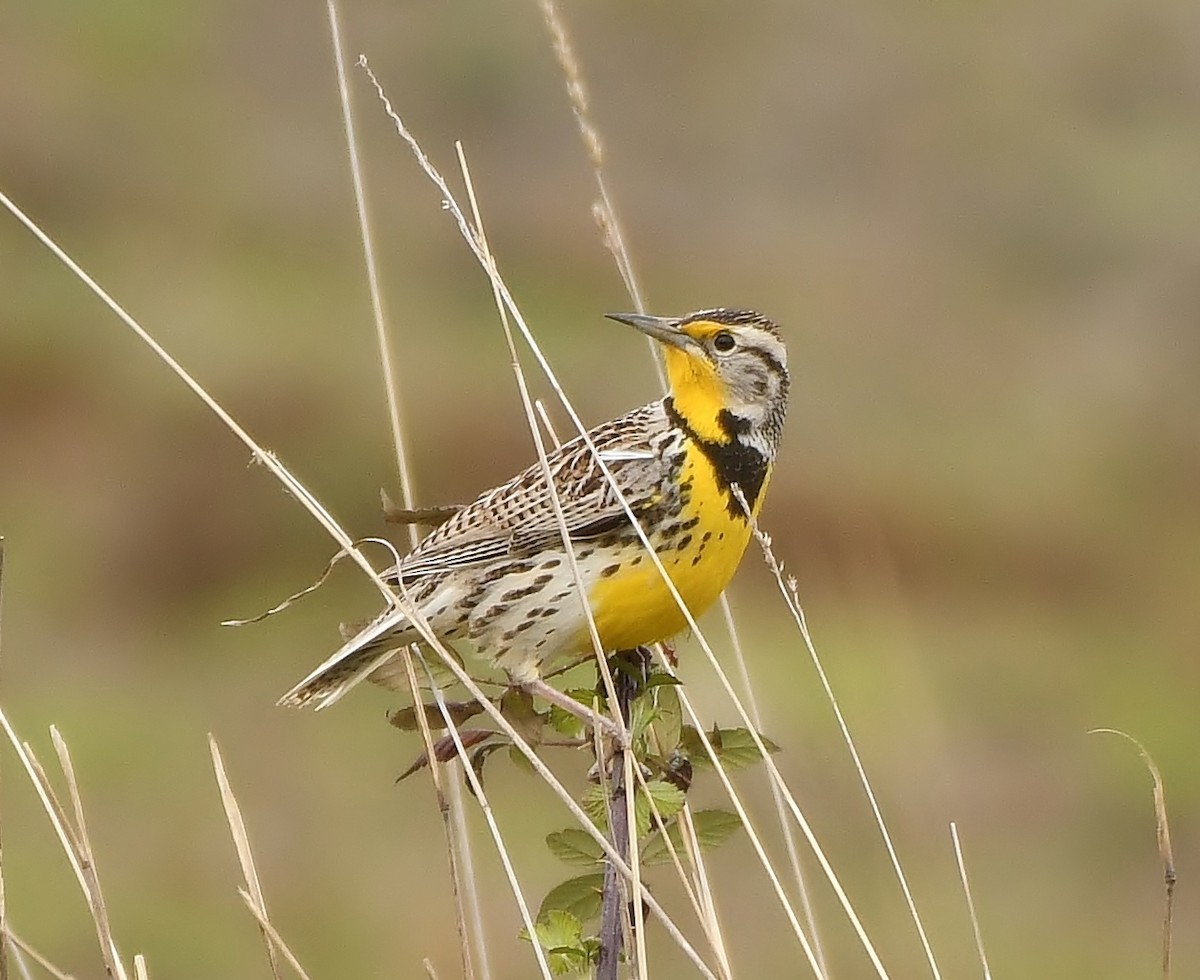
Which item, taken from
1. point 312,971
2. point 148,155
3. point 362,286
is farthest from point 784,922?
point 148,155

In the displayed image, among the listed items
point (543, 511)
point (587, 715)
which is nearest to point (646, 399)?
point (543, 511)

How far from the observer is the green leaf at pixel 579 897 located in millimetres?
2100

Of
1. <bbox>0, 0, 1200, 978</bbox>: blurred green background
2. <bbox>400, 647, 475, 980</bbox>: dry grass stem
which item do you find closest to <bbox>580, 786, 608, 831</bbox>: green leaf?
<bbox>400, 647, 475, 980</bbox>: dry grass stem

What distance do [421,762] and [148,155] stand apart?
12359 millimetres

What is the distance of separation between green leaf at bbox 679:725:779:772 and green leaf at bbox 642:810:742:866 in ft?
0.16

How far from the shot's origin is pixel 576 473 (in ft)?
8.75

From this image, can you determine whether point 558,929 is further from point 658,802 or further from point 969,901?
point 969,901

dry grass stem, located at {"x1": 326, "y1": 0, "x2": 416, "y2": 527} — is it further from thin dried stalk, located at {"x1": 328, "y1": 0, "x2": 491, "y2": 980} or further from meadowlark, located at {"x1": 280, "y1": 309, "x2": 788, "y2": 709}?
meadowlark, located at {"x1": 280, "y1": 309, "x2": 788, "y2": 709}

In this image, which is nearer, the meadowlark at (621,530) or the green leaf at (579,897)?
the green leaf at (579,897)

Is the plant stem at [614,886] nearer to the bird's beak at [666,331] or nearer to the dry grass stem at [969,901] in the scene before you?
the dry grass stem at [969,901]

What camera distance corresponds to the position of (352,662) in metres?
2.48

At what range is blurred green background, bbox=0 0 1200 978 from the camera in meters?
6.68

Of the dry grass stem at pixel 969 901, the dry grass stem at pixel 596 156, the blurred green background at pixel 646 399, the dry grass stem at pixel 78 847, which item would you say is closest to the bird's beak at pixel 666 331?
the dry grass stem at pixel 596 156

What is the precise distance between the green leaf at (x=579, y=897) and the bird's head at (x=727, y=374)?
75 centimetres
